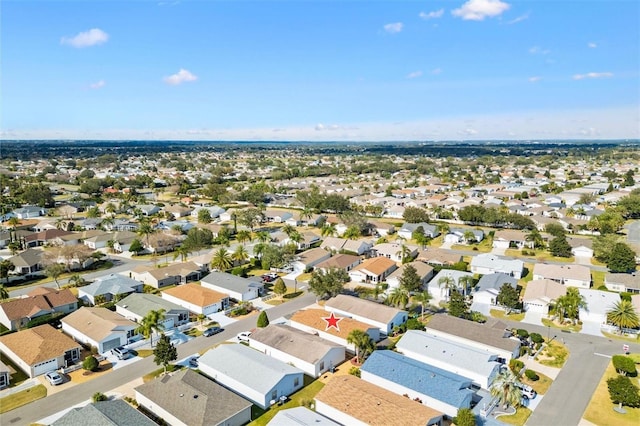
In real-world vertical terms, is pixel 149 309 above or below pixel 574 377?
above

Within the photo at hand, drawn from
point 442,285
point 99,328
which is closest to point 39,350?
point 99,328

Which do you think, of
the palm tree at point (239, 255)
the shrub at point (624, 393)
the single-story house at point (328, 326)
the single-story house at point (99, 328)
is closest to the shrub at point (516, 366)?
the shrub at point (624, 393)

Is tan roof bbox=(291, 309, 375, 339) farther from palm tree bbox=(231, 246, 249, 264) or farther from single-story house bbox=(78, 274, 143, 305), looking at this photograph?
single-story house bbox=(78, 274, 143, 305)

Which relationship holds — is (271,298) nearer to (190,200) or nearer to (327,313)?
(327,313)

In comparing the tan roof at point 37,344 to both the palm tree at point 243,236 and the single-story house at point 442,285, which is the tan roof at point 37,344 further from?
the single-story house at point 442,285

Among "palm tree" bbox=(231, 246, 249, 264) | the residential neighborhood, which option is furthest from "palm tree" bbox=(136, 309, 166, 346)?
"palm tree" bbox=(231, 246, 249, 264)

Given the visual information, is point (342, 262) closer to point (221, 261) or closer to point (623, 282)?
point (221, 261)

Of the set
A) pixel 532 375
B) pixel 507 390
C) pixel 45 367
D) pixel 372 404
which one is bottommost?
pixel 532 375

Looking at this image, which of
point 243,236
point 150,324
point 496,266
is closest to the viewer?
point 150,324
